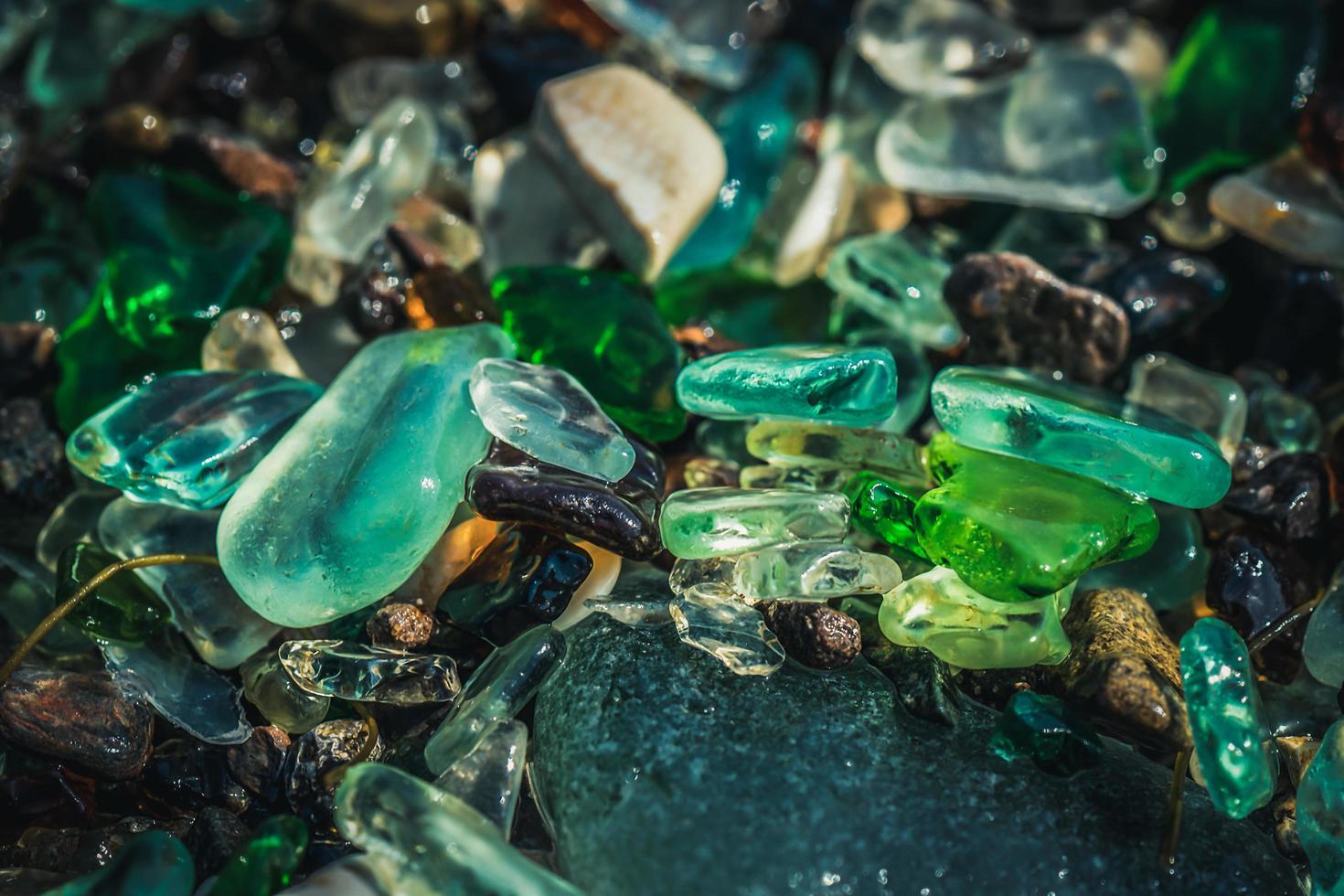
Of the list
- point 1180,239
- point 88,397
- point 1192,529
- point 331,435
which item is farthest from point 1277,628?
point 88,397

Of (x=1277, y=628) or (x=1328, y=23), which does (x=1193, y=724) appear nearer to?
(x=1277, y=628)

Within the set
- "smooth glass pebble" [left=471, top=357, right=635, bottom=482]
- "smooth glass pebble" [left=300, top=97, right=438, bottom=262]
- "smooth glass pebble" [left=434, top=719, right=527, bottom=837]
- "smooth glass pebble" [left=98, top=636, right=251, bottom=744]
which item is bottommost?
"smooth glass pebble" [left=98, top=636, right=251, bottom=744]

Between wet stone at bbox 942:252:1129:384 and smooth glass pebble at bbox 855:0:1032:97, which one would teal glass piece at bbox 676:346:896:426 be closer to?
wet stone at bbox 942:252:1129:384

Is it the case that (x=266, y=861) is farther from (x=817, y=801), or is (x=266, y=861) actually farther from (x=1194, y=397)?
(x=1194, y=397)

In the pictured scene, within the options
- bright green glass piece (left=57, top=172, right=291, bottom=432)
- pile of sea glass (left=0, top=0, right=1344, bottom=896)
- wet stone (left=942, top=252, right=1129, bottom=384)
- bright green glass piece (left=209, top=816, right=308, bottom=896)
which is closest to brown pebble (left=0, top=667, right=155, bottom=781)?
pile of sea glass (left=0, top=0, right=1344, bottom=896)

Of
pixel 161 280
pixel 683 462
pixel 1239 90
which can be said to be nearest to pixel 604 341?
pixel 683 462

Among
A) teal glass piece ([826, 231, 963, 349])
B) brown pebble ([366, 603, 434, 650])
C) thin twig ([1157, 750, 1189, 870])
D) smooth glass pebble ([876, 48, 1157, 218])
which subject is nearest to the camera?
thin twig ([1157, 750, 1189, 870])
